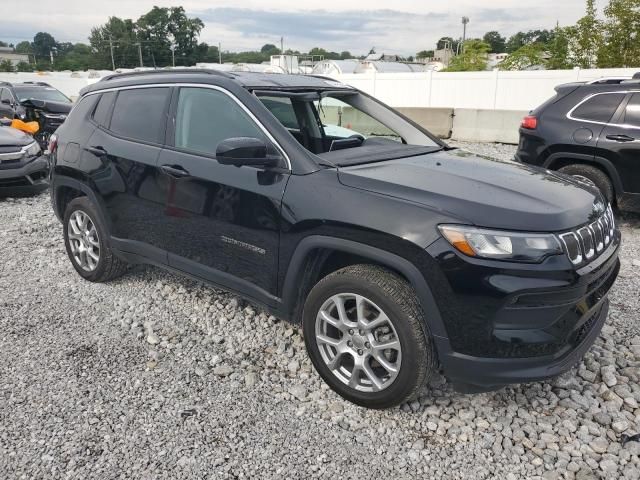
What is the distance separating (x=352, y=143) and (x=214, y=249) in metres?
1.24

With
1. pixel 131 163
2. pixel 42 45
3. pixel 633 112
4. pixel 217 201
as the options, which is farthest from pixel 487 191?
pixel 42 45

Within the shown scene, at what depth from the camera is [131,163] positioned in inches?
153

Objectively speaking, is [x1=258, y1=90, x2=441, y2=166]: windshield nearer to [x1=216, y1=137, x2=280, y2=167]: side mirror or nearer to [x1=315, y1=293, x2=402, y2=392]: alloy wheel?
[x1=216, y1=137, x2=280, y2=167]: side mirror

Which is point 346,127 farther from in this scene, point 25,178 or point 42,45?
point 42,45

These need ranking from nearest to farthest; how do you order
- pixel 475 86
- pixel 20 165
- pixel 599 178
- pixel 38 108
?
pixel 599 178 → pixel 20 165 → pixel 38 108 → pixel 475 86

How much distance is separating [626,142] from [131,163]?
523 centimetres

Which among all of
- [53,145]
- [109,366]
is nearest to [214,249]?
[109,366]

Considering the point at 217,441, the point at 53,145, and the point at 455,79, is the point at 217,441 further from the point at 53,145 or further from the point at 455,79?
the point at 455,79

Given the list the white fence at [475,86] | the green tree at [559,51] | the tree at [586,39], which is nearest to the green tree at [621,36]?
the tree at [586,39]

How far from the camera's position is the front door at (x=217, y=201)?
313cm

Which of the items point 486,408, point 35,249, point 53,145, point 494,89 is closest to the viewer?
point 486,408

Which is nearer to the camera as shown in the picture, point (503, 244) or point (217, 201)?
point (503, 244)

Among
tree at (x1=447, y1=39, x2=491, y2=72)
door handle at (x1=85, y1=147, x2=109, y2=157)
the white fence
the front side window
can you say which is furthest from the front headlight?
tree at (x1=447, y1=39, x2=491, y2=72)

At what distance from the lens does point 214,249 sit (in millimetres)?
3438
